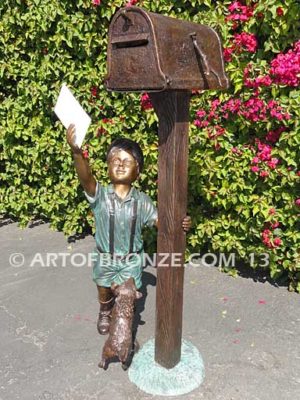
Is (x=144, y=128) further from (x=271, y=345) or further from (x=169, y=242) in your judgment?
(x=271, y=345)

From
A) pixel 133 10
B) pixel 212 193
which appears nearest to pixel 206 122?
pixel 212 193

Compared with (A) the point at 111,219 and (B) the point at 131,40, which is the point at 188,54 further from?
(A) the point at 111,219

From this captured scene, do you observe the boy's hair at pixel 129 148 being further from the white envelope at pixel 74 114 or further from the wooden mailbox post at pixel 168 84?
the wooden mailbox post at pixel 168 84

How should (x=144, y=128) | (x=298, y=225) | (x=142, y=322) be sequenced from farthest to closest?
(x=144, y=128) → (x=298, y=225) → (x=142, y=322)

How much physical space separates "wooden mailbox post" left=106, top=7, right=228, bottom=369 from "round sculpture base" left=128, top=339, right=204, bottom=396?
0.07 m

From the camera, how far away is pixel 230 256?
15.9ft

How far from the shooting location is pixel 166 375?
3.12m

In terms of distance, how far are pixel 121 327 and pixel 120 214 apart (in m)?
0.82

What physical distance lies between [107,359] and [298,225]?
2.20m

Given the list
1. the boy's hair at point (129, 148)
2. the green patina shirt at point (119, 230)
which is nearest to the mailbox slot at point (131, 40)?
the boy's hair at point (129, 148)

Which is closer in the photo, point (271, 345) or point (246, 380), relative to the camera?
point (246, 380)

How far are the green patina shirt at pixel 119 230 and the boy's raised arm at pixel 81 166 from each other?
0.08 metres

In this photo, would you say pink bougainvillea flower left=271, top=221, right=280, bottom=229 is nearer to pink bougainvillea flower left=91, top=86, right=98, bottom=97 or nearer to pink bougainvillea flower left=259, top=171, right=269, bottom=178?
pink bougainvillea flower left=259, top=171, right=269, bottom=178

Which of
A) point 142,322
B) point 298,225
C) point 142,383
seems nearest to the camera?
point 142,383
